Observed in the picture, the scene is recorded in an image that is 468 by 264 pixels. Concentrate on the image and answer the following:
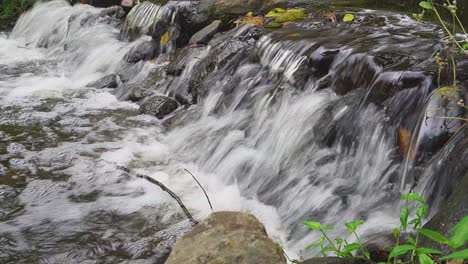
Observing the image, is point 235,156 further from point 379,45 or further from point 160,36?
point 160,36

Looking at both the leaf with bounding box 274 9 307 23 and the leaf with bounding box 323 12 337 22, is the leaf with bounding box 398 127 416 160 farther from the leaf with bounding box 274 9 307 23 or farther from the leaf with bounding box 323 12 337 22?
the leaf with bounding box 274 9 307 23

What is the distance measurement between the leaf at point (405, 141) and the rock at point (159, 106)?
10.9ft

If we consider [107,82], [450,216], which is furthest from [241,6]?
[450,216]

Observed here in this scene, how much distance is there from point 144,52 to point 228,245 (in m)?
5.93

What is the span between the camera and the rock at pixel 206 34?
7.37m

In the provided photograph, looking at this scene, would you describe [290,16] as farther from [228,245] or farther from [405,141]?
[228,245]

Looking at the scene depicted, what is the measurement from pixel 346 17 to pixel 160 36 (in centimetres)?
336

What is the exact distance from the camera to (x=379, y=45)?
196 inches

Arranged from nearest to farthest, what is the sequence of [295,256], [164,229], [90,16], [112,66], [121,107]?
[295,256], [164,229], [121,107], [112,66], [90,16]

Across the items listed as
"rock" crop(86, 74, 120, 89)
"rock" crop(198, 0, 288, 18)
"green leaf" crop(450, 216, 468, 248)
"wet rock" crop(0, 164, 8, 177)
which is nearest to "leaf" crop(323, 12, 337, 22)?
"rock" crop(198, 0, 288, 18)

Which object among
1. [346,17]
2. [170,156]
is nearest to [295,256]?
[170,156]

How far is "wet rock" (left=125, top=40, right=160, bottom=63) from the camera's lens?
822 centimetres

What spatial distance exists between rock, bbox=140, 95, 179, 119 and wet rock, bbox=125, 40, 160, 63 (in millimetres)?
1846

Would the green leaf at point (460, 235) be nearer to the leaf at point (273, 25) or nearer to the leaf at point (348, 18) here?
the leaf at point (348, 18)
